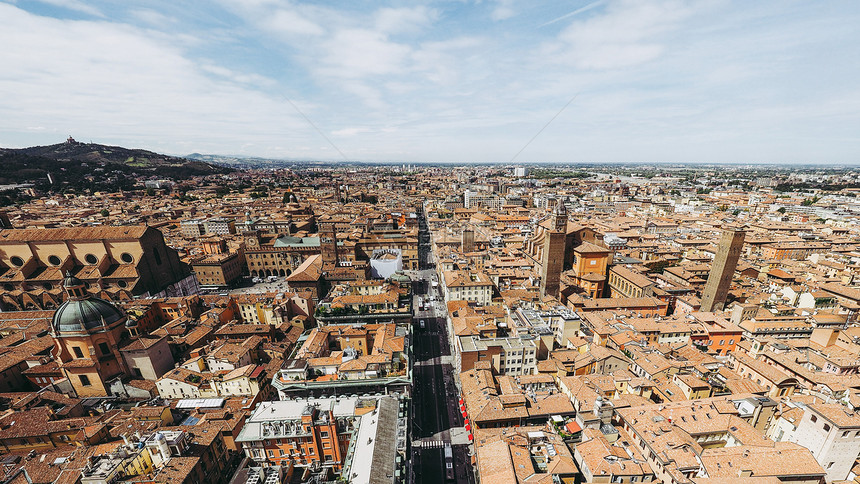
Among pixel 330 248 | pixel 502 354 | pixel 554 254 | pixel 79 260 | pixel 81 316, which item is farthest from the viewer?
pixel 330 248

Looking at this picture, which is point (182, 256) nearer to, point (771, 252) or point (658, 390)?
point (658, 390)

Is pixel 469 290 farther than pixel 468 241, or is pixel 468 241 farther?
pixel 468 241

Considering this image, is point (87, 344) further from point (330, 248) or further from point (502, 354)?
point (502, 354)

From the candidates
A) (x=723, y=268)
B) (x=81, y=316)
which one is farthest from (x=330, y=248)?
(x=723, y=268)

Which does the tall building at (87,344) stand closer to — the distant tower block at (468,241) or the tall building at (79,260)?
the tall building at (79,260)

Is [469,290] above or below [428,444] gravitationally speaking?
above

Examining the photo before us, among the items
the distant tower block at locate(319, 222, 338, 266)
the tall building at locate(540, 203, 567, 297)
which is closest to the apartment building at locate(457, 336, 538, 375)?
the tall building at locate(540, 203, 567, 297)
